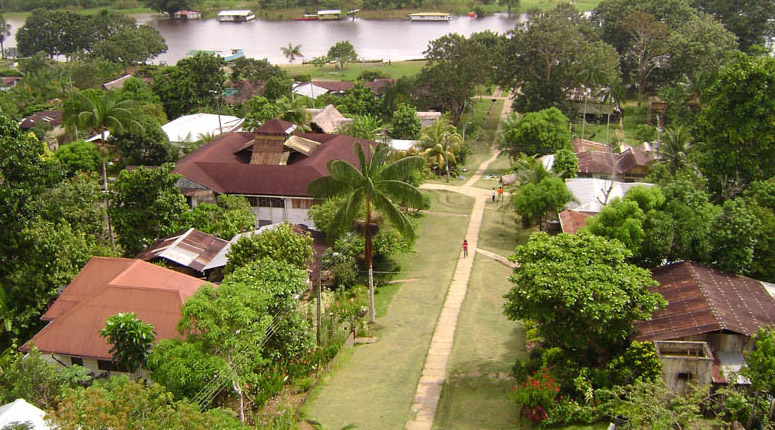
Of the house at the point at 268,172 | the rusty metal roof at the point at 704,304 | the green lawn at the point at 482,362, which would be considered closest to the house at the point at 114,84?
the house at the point at 268,172

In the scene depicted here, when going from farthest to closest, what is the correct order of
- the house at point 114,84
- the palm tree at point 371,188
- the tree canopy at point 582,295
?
the house at point 114,84
the palm tree at point 371,188
the tree canopy at point 582,295

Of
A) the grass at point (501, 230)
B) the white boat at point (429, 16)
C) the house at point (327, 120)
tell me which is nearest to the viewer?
the grass at point (501, 230)

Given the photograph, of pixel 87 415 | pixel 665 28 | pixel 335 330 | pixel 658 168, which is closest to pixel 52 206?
pixel 335 330

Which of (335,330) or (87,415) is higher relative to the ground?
(87,415)

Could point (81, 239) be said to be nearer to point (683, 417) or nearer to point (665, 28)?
point (683, 417)

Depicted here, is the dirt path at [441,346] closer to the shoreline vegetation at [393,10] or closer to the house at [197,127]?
the house at [197,127]

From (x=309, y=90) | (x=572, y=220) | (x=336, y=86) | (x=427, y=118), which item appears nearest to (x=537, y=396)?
(x=572, y=220)

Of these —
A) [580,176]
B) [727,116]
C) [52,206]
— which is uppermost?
[727,116]
